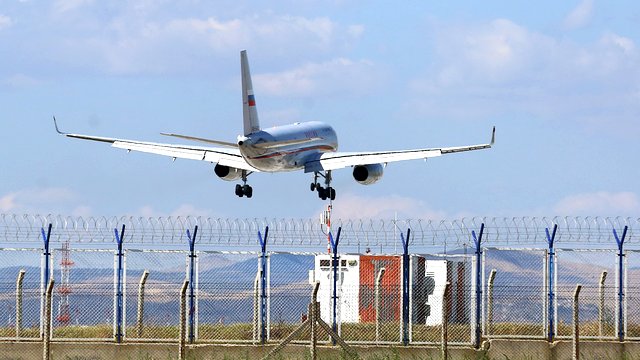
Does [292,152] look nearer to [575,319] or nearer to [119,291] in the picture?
[119,291]

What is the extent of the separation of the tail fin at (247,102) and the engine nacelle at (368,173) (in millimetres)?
8053

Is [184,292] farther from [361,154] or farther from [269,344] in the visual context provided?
[361,154]

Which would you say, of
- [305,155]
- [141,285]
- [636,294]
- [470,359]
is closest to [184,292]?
[141,285]

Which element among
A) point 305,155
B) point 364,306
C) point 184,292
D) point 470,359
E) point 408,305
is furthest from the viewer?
point 305,155

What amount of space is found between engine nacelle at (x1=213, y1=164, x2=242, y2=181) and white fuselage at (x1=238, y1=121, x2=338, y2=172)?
377 cm

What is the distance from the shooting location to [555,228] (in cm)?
3225

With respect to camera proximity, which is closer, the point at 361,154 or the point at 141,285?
the point at 141,285

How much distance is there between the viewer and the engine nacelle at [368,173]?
71250mm

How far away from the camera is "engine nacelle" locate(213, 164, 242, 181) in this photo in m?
72.0

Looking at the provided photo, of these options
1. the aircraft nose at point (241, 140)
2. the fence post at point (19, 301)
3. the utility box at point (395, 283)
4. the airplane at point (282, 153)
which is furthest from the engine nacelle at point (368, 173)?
the fence post at point (19, 301)

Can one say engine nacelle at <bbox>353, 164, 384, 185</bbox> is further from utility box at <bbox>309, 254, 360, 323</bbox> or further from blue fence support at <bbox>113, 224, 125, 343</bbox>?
blue fence support at <bbox>113, 224, 125, 343</bbox>

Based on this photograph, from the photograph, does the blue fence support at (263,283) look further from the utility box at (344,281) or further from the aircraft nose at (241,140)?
the aircraft nose at (241,140)

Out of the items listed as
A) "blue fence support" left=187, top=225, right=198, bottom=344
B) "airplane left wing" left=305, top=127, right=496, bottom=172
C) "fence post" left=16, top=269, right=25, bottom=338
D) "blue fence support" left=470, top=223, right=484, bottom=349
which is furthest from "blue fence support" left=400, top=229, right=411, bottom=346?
"airplane left wing" left=305, top=127, right=496, bottom=172

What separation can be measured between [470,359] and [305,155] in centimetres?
3955
